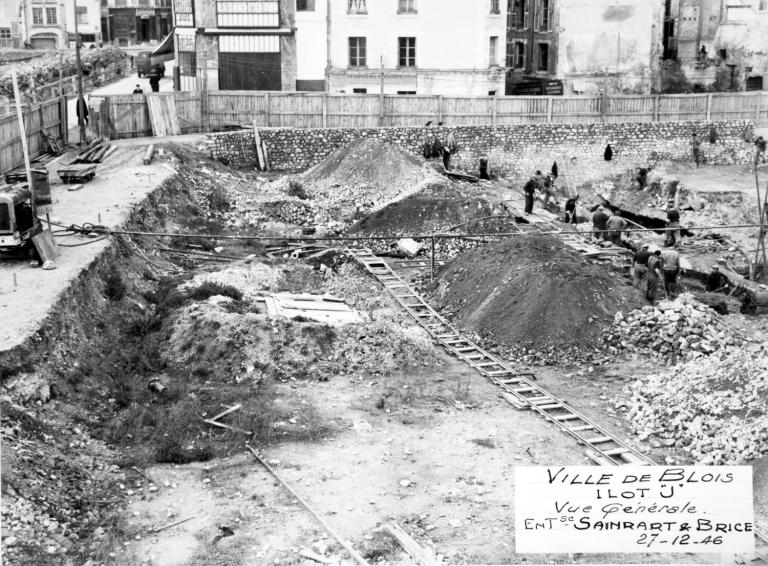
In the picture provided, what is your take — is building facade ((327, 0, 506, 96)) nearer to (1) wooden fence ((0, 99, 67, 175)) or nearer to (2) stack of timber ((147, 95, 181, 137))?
(2) stack of timber ((147, 95, 181, 137))

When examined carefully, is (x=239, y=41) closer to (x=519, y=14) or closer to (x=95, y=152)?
(x=95, y=152)

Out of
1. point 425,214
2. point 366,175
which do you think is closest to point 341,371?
point 425,214

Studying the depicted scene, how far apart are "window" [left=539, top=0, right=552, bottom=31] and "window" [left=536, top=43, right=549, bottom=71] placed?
32.1 inches

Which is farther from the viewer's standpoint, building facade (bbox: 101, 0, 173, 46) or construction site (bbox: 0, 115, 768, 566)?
building facade (bbox: 101, 0, 173, 46)

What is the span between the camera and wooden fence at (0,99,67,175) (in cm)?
2855

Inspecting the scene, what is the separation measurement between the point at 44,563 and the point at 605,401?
9.61m

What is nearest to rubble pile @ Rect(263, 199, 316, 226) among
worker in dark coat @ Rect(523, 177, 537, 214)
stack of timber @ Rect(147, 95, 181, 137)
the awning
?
worker in dark coat @ Rect(523, 177, 537, 214)

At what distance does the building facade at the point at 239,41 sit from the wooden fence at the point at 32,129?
9151 millimetres

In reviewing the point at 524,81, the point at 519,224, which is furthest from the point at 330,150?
the point at 524,81

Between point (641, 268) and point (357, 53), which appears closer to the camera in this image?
point (641, 268)

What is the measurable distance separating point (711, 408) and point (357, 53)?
29.8m

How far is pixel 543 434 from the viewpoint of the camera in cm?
1608

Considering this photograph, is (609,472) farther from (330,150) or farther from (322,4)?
(322,4)

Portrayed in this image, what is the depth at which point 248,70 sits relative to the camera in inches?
1690
